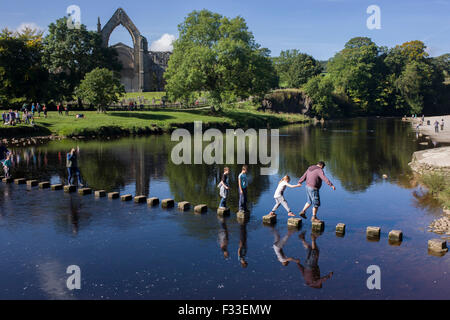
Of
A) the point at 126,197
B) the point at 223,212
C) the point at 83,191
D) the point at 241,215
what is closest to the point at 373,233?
the point at 241,215

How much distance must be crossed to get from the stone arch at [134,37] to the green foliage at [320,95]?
128 feet

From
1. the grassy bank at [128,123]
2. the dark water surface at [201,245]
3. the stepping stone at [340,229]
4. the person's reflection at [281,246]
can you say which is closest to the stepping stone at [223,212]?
the dark water surface at [201,245]

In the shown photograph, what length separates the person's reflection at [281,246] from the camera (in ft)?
40.7

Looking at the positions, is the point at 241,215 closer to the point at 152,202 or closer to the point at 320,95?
the point at 152,202

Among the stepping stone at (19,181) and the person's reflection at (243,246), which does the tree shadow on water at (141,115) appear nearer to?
the stepping stone at (19,181)

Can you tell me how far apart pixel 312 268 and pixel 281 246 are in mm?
1843

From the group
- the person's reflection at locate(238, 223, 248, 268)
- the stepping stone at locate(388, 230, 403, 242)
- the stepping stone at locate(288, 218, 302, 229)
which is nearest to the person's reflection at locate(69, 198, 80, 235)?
the person's reflection at locate(238, 223, 248, 268)

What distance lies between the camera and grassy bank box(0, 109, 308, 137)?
159ft

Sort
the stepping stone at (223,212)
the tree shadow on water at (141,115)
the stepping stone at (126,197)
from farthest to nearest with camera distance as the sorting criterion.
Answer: the tree shadow on water at (141,115)
the stepping stone at (126,197)
the stepping stone at (223,212)

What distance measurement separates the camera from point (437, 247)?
1309 cm

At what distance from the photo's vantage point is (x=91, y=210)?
17.9m

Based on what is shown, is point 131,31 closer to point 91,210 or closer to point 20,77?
point 20,77

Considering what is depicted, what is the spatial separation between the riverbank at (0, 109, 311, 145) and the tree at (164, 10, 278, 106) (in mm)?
4155
